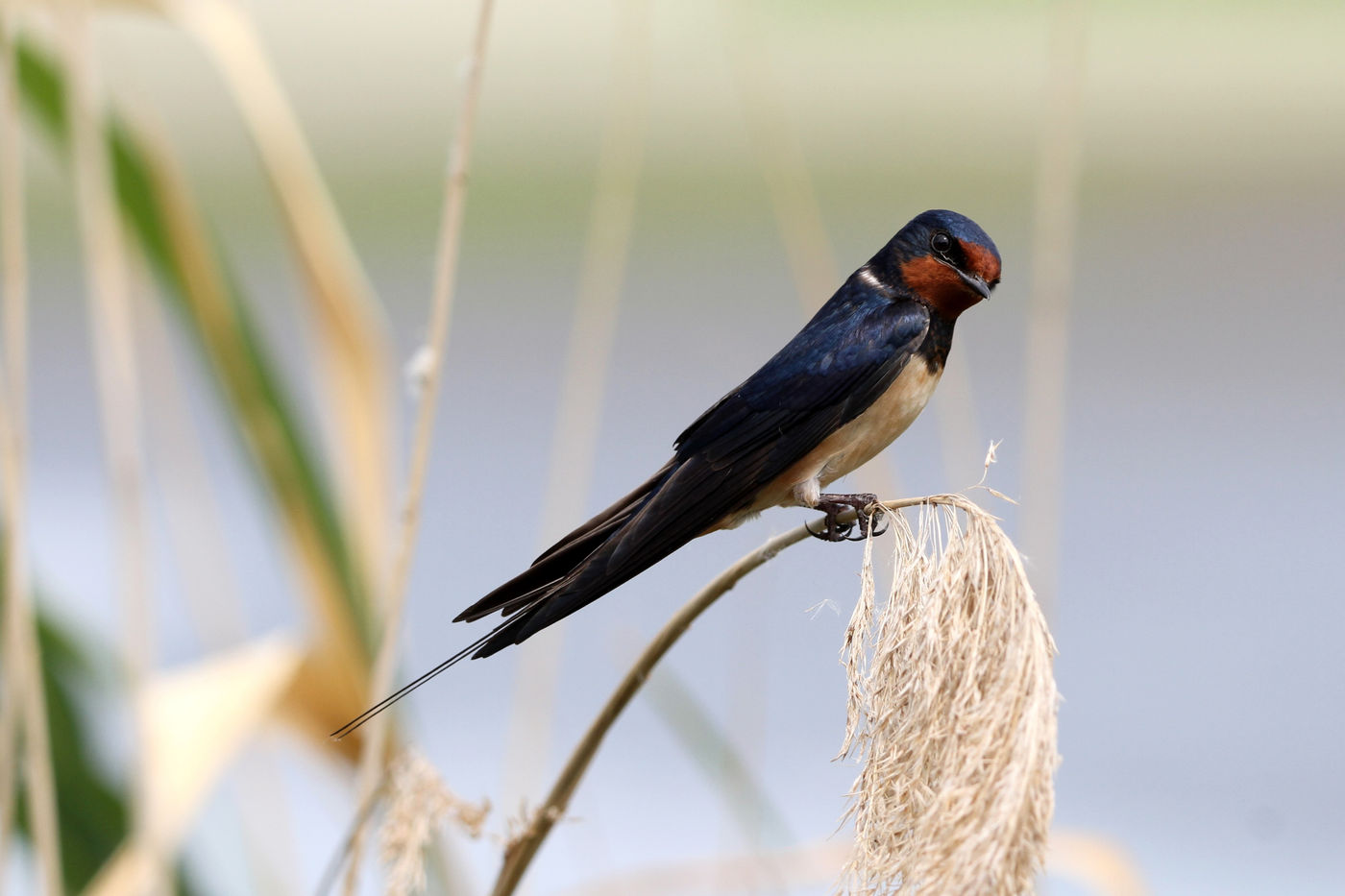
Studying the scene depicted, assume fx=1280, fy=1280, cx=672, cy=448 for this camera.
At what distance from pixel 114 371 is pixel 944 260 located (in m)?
0.55

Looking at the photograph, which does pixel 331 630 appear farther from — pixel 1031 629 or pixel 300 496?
pixel 1031 629

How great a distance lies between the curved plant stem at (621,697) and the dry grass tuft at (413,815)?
41 mm

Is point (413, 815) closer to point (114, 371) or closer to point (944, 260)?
point (114, 371)

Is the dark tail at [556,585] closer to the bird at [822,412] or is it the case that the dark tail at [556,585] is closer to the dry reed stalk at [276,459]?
the bird at [822,412]

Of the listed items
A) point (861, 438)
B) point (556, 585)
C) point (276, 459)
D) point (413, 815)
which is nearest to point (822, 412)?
point (861, 438)

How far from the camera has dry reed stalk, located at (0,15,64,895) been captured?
773mm

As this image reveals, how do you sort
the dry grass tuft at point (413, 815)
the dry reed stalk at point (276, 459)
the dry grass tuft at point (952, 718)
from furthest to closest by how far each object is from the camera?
the dry reed stalk at point (276, 459), the dry grass tuft at point (413, 815), the dry grass tuft at point (952, 718)

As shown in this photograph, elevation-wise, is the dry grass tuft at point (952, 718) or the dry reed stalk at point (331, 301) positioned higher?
the dry reed stalk at point (331, 301)

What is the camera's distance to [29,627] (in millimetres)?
797

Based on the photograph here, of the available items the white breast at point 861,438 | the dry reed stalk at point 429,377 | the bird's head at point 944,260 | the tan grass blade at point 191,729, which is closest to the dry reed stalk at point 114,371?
the tan grass blade at point 191,729

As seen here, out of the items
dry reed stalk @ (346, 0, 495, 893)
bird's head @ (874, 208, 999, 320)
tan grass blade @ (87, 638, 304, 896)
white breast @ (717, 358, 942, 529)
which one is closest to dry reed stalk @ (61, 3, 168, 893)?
tan grass blade @ (87, 638, 304, 896)

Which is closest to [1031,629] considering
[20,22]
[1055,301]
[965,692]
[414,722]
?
[965,692]

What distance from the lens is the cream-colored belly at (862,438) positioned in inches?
33.1

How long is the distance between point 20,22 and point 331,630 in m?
0.60
